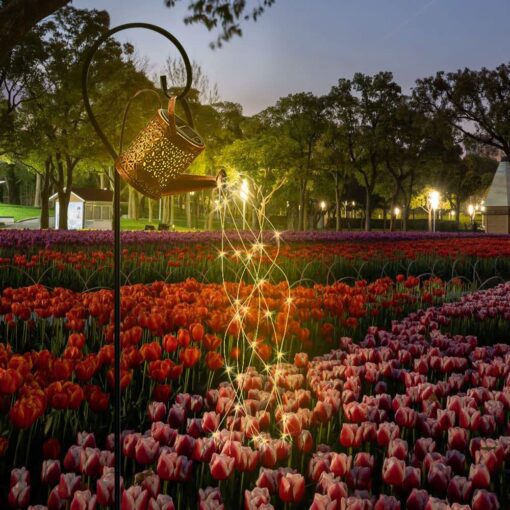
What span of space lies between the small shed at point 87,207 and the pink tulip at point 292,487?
55.4 meters

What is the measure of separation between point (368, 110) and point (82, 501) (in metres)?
45.1

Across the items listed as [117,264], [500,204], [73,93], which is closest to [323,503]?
[117,264]

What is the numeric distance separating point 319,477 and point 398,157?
45.2 meters

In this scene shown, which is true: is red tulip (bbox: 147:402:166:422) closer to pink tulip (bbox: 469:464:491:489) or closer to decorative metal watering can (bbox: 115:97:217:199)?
decorative metal watering can (bbox: 115:97:217:199)

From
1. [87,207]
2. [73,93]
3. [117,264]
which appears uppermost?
[73,93]

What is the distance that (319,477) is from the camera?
231 cm

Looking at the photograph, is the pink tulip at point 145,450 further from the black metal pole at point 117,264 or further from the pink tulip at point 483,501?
the pink tulip at point 483,501

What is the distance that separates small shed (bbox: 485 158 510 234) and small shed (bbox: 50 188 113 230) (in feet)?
113

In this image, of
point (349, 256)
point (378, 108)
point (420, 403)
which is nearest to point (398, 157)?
point (378, 108)

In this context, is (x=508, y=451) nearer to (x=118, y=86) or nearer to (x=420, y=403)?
(x=420, y=403)

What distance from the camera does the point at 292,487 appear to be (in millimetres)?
2008

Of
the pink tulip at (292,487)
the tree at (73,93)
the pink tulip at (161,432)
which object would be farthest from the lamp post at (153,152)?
the tree at (73,93)

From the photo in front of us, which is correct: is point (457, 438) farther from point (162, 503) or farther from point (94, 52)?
point (94, 52)

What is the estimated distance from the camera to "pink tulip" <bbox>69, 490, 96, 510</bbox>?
5.94 ft
